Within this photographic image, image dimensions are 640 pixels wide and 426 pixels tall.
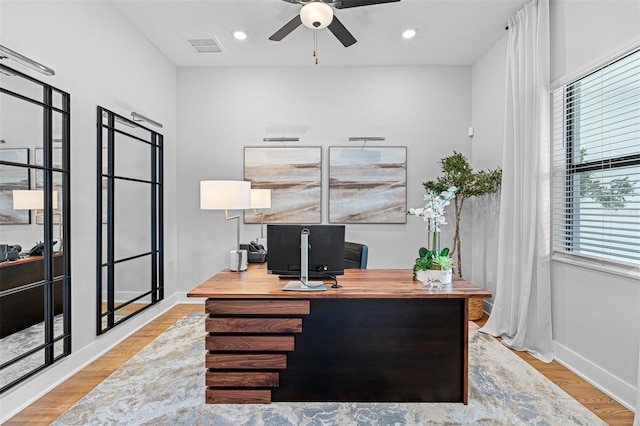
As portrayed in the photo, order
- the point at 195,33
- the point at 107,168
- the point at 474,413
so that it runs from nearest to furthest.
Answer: the point at 474,413 → the point at 107,168 → the point at 195,33

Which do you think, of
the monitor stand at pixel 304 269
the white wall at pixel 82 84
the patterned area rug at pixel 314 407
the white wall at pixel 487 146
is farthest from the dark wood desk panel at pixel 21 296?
the white wall at pixel 487 146

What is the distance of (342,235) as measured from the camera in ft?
7.46

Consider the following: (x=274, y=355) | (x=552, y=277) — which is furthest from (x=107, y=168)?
(x=552, y=277)

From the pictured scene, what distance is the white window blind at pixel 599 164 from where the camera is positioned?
2209 millimetres

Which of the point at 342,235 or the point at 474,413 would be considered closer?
the point at 474,413

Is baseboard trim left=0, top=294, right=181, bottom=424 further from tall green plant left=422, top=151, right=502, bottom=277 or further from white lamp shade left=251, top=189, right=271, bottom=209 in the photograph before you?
tall green plant left=422, top=151, right=502, bottom=277

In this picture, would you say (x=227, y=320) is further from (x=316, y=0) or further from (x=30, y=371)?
(x=316, y=0)

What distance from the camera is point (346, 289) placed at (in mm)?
2176

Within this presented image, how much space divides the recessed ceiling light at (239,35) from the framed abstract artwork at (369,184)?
65.5 inches

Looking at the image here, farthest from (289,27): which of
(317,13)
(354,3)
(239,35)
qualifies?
(239,35)

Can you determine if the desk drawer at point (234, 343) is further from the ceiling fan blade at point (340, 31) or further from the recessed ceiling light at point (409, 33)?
the recessed ceiling light at point (409, 33)

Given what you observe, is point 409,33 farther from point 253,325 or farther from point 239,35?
point 253,325

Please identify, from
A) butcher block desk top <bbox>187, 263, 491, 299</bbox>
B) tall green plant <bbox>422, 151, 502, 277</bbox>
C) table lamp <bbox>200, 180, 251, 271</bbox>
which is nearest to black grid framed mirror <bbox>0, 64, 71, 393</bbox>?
table lamp <bbox>200, 180, 251, 271</bbox>

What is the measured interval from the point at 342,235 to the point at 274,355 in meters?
0.87
